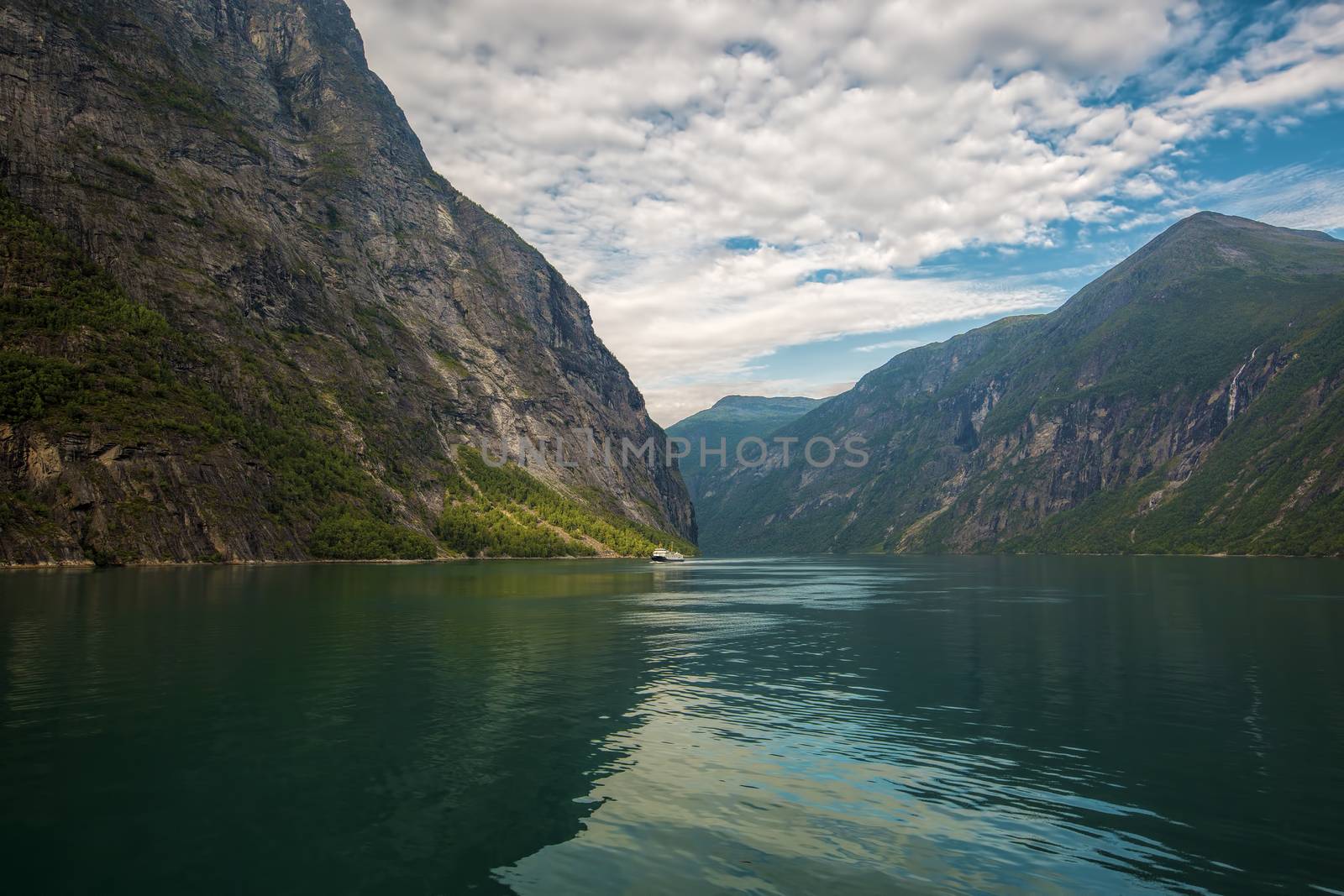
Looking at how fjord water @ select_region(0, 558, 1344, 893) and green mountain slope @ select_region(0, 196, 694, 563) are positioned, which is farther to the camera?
green mountain slope @ select_region(0, 196, 694, 563)

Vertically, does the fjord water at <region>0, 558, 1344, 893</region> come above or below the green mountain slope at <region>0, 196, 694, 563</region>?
below

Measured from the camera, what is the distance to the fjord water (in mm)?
20656

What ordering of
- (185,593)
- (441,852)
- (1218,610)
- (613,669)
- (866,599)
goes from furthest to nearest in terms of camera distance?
1. (866,599)
2. (185,593)
3. (1218,610)
4. (613,669)
5. (441,852)

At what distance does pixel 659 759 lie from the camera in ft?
103

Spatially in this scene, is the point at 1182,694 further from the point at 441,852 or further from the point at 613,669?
the point at 441,852

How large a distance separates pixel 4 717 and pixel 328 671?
53.1 feet

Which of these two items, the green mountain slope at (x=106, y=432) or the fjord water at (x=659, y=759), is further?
the green mountain slope at (x=106, y=432)

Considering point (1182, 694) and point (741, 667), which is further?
point (741, 667)

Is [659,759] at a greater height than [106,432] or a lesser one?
lesser

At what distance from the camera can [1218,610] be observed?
8750 cm

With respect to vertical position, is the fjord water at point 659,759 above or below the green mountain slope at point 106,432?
below

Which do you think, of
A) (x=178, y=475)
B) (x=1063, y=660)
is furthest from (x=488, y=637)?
(x=178, y=475)

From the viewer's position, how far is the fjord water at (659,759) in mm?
20656

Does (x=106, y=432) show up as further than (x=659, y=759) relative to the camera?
Yes
